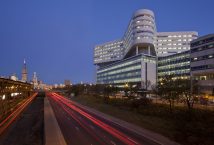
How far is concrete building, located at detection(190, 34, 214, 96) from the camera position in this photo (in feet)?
366

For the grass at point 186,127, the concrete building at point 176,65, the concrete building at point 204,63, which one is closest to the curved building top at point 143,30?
the concrete building at point 176,65

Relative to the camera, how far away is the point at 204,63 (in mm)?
115438

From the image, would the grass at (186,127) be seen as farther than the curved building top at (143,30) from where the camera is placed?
No

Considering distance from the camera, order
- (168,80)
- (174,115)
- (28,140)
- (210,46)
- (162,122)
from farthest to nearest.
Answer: (210,46)
(168,80)
(174,115)
(162,122)
(28,140)

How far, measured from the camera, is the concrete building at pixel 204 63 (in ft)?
366

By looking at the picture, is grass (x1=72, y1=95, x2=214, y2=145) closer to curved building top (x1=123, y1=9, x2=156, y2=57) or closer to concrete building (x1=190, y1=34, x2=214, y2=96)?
concrete building (x1=190, y1=34, x2=214, y2=96)

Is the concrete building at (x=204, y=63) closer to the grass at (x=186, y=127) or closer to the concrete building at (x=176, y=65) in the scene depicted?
the concrete building at (x=176, y=65)

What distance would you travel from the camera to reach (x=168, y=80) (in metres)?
63.7

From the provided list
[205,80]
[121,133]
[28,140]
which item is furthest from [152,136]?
[205,80]

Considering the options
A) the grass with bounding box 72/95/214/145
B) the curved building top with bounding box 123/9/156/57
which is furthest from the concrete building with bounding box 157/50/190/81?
the grass with bounding box 72/95/214/145

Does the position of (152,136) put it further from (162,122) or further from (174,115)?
(174,115)

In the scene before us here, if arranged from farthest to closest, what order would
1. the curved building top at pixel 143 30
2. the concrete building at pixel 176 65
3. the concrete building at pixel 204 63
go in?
the curved building top at pixel 143 30 → the concrete building at pixel 176 65 → the concrete building at pixel 204 63

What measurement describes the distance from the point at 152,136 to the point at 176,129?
6108 millimetres

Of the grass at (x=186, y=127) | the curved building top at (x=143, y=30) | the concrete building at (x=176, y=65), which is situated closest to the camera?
the grass at (x=186, y=127)
